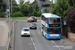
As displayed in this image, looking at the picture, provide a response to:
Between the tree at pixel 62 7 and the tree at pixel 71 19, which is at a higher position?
the tree at pixel 62 7

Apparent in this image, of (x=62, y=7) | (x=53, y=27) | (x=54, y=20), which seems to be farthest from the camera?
(x=62, y=7)

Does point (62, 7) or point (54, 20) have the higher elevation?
point (62, 7)

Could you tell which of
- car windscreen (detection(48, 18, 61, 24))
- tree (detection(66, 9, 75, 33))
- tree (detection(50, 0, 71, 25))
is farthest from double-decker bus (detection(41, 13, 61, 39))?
tree (detection(50, 0, 71, 25))

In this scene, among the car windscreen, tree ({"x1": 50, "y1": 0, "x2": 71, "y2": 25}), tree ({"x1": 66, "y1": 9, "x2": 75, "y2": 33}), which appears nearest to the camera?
the car windscreen

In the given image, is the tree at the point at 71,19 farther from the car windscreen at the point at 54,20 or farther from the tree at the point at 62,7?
the tree at the point at 62,7

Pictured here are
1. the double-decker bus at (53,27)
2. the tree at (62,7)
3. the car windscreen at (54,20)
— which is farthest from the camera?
the tree at (62,7)

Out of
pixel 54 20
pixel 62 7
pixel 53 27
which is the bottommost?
pixel 53 27

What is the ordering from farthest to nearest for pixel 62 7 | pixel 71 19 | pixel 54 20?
pixel 62 7 < pixel 71 19 < pixel 54 20

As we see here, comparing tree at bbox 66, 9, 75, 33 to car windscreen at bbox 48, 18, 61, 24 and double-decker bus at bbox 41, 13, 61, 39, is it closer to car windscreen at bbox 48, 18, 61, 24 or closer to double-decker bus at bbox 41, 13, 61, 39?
double-decker bus at bbox 41, 13, 61, 39

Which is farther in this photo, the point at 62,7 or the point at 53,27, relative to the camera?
the point at 62,7

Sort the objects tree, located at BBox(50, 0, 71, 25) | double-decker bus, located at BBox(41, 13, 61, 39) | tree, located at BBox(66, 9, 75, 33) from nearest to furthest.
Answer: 1. double-decker bus, located at BBox(41, 13, 61, 39)
2. tree, located at BBox(66, 9, 75, 33)
3. tree, located at BBox(50, 0, 71, 25)

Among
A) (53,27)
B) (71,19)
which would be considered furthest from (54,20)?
(71,19)

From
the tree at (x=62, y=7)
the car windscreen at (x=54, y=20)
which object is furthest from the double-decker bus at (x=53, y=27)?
the tree at (x=62, y=7)

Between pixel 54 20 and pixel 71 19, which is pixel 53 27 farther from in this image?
→ pixel 71 19
